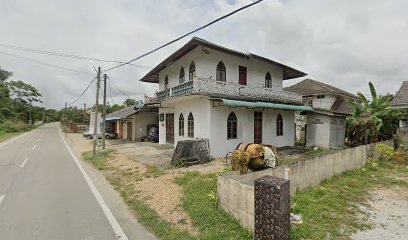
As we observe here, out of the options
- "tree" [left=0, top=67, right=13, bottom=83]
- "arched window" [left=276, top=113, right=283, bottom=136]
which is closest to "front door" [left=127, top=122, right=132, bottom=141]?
"arched window" [left=276, top=113, right=283, bottom=136]

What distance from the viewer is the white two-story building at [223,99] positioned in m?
14.5

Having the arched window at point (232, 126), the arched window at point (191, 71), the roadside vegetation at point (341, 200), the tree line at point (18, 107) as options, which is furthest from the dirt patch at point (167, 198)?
the tree line at point (18, 107)

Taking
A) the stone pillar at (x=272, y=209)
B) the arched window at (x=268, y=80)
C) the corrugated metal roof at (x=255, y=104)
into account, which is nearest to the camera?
the stone pillar at (x=272, y=209)

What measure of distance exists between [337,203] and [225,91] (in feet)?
30.1

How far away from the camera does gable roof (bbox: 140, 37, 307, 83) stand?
14055 millimetres

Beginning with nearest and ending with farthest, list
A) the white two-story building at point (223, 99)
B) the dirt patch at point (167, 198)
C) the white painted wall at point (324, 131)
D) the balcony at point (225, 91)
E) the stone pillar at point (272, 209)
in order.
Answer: the stone pillar at point (272, 209) → the dirt patch at point (167, 198) → the balcony at point (225, 91) → the white two-story building at point (223, 99) → the white painted wall at point (324, 131)

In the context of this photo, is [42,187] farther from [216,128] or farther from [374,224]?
[374,224]

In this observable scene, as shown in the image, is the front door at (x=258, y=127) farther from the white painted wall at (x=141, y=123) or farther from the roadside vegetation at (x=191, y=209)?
the white painted wall at (x=141, y=123)

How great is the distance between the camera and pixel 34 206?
667cm

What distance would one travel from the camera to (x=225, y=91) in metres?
14.7

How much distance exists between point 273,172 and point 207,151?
22.6 feet

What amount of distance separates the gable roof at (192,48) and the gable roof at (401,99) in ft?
22.3

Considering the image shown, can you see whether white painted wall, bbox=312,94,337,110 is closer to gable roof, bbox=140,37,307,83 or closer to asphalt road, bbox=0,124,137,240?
gable roof, bbox=140,37,307,83

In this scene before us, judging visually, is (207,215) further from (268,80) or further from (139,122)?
(139,122)
